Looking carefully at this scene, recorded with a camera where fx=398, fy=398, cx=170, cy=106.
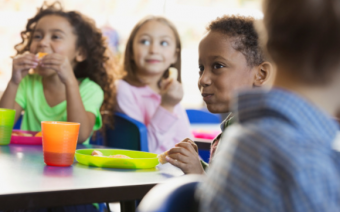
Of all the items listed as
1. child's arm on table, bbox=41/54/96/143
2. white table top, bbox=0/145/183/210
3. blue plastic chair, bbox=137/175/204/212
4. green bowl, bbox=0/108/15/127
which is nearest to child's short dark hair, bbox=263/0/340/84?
blue plastic chair, bbox=137/175/204/212

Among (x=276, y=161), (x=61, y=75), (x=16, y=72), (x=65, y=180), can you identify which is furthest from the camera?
(x=16, y=72)

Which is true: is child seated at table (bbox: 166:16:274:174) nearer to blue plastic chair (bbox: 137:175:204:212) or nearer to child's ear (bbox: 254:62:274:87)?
child's ear (bbox: 254:62:274:87)

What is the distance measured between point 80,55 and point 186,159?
51.1 inches

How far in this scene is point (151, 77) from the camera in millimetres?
2398

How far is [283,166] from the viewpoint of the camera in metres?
0.44

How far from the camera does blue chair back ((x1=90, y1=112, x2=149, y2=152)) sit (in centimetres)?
178

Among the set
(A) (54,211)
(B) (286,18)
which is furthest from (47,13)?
(B) (286,18)

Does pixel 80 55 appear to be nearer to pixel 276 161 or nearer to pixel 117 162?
pixel 117 162

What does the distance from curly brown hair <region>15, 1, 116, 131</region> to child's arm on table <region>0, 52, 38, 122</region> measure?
1.29 feet

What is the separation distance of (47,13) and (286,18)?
178 cm

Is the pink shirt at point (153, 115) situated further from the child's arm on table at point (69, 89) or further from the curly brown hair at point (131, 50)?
the child's arm on table at point (69, 89)

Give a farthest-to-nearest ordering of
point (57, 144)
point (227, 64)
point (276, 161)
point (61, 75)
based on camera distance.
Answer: point (61, 75), point (227, 64), point (57, 144), point (276, 161)

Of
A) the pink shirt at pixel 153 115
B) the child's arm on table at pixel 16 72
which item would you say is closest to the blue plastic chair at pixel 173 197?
the child's arm on table at pixel 16 72

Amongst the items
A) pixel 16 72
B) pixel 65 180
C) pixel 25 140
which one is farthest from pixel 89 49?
pixel 65 180
